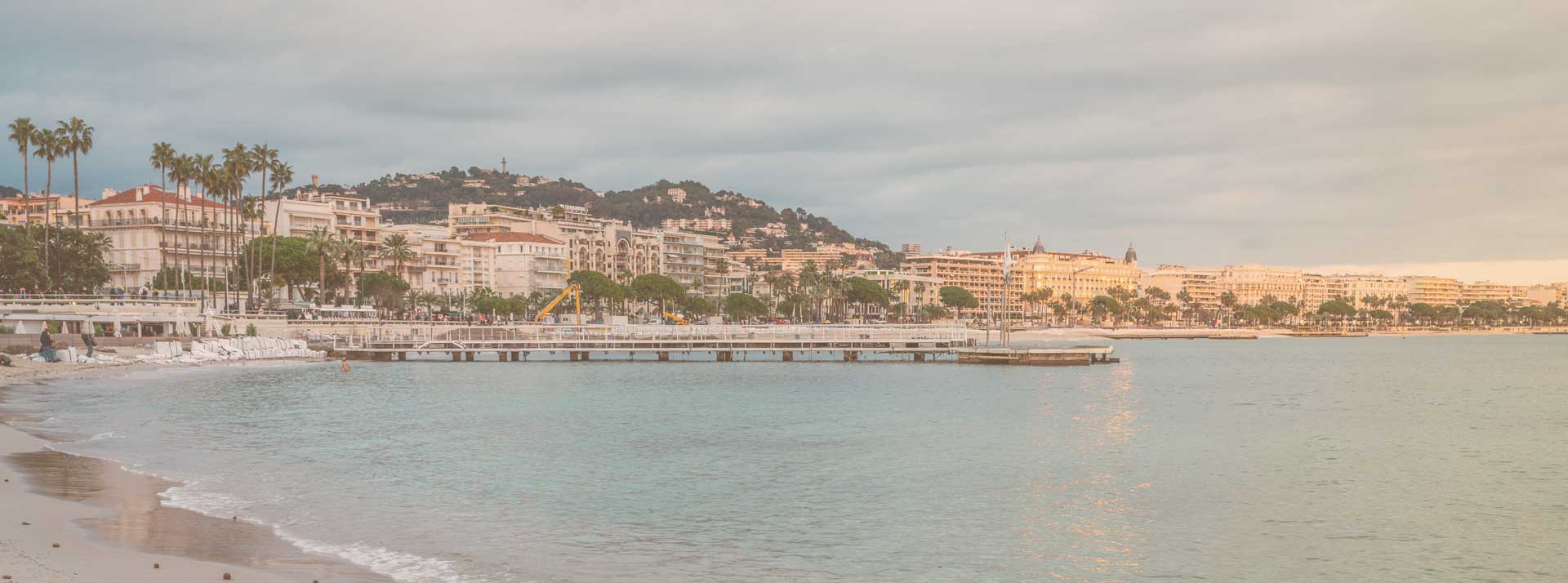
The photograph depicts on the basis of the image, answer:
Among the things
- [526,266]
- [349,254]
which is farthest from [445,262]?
[349,254]

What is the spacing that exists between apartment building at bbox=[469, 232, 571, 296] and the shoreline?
5174 inches

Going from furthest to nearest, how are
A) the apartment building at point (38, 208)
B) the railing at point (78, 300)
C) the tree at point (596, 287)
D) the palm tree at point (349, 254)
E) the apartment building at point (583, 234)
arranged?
the apartment building at point (583, 234)
the tree at point (596, 287)
the apartment building at point (38, 208)
the palm tree at point (349, 254)
the railing at point (78, 300)

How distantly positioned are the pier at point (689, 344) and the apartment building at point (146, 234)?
33287 mm

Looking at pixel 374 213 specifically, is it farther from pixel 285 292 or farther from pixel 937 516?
pixel 937 516

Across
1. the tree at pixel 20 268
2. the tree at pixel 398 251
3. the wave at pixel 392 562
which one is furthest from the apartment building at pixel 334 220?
the wave at pixel 392 562

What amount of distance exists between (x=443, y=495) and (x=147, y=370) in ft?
147

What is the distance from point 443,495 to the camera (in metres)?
23.9

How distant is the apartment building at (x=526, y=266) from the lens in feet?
509

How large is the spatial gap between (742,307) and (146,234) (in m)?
77.3

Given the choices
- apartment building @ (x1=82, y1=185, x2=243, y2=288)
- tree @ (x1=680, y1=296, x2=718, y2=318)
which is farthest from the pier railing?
tree @ (x1=680, y1=296, x2=718, y2=318)

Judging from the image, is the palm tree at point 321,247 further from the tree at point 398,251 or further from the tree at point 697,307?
the tree at point 697,307

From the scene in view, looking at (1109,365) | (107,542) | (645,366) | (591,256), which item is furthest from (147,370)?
(591,256)

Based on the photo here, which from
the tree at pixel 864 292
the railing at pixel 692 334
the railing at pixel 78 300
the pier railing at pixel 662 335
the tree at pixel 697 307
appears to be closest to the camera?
the railing at pixel 78 300

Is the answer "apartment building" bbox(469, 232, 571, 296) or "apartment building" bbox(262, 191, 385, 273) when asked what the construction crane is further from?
Answer: "apartment building" bbox(262, 191, 385, 273)
